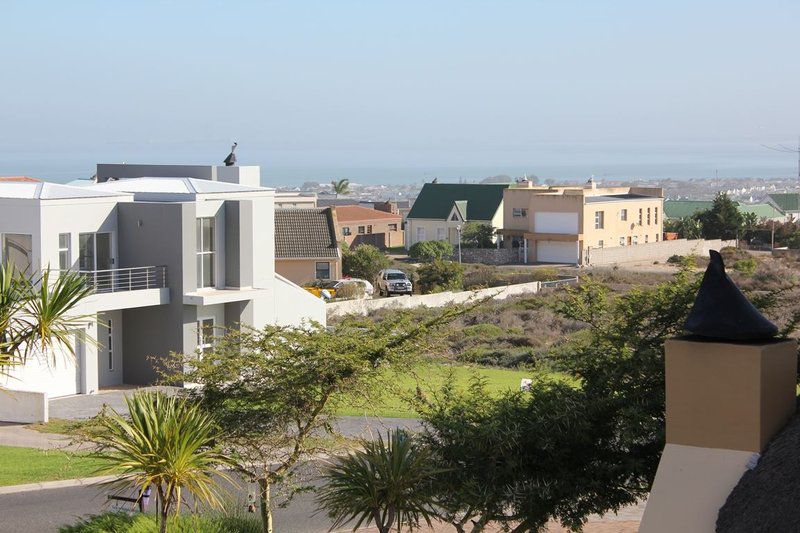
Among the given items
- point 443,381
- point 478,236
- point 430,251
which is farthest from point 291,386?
point 478,236

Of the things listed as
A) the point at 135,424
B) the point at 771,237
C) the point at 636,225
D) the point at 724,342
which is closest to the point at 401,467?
the point at 135,424

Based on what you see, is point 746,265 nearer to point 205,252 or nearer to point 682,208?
point 205,252

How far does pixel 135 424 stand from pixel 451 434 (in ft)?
12.9

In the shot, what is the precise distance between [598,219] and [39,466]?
68783 millimetres

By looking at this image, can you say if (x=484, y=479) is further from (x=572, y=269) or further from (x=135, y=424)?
(x=572, y=269)

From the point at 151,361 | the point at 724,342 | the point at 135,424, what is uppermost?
the point at 724,342

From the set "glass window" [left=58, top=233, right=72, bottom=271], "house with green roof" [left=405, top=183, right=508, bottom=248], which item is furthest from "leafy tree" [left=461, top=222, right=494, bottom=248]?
"glass window" [left=58, top=233, right=72, bottom=271]

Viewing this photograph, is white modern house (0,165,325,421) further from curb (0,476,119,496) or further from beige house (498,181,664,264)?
beige house (498,181,664,264)

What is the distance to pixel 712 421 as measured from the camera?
27.5 feet

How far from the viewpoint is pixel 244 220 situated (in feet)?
119

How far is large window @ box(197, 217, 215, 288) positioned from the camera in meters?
35.7

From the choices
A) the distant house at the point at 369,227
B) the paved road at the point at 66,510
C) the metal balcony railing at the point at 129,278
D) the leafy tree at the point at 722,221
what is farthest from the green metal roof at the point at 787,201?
the paved road at the point at 66,510

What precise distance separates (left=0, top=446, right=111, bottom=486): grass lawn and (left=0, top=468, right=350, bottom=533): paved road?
2.72ft

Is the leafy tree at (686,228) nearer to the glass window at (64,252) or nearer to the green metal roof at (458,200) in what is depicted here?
the green metal roof at (458,200)
